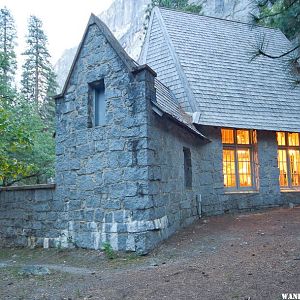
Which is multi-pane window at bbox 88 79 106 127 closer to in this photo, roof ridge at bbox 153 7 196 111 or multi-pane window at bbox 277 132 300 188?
roof ridge at bbox 153 7 196 111

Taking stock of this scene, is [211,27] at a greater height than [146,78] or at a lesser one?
greater

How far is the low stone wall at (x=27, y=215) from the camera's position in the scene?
28.4 feet

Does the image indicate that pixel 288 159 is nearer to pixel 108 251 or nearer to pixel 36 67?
pixel 108 251

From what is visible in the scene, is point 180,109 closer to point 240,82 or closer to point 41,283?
point 240,82

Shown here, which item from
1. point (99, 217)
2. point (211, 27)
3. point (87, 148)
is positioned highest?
point (211, 27)

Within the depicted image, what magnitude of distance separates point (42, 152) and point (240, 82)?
9.50 m

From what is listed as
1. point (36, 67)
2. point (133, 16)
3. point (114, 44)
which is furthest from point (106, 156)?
point (133, 16)

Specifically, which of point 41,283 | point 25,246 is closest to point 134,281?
point 41,283

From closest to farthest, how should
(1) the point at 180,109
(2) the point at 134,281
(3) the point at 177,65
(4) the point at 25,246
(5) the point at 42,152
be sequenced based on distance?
(2) the point at 134,281
(4) the point at 25,246
(1) the point at 180,109
(3) the point at 177,65
(5) the point at 42,152

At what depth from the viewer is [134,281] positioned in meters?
5.18

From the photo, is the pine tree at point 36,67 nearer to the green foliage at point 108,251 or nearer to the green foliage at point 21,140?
the green foliage at point 21,140

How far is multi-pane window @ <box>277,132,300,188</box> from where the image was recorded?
509 inches

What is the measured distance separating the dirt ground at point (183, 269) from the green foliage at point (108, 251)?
0.31 ft

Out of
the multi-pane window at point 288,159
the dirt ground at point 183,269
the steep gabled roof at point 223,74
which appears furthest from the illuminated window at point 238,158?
the dirt ground at point 183,269
